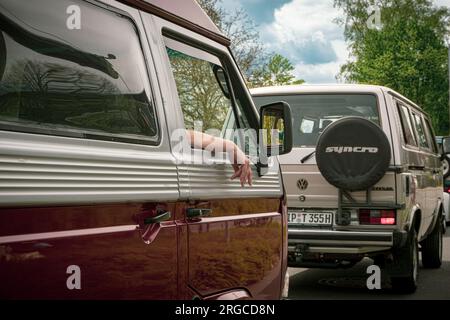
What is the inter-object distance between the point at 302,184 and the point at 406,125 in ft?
5.22

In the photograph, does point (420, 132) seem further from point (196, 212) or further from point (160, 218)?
point (160, 218)

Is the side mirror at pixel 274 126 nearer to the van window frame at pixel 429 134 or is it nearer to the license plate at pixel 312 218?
the license plate at pixel 312 218

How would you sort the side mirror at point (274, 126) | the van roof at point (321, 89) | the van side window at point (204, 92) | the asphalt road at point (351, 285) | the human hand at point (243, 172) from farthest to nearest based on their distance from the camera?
the van roof at point (321, 89) < the asphalt road at point (351, 285) < the side mirror at point (274, 126) < the human hand at point (243, 172) < the van side window at point (204, 92)

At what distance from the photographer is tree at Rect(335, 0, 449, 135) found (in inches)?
2307

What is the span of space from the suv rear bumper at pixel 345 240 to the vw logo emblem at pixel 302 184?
0.44 m

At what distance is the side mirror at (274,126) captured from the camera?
14.5 feet

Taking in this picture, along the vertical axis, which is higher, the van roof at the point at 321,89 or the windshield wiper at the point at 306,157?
the van roof at the point at 321,89

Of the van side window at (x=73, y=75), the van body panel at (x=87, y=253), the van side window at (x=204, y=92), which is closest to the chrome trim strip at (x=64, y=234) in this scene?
the van body panel at (x=87, y=253)

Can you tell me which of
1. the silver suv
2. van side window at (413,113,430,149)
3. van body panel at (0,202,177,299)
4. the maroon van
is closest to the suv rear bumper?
the silver suv

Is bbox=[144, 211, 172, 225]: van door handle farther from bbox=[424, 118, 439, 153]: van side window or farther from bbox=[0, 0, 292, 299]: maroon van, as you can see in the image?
bbox=[424, 118, 439, 153]: van side window

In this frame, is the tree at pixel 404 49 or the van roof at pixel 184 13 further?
the tree at pixel 404 49

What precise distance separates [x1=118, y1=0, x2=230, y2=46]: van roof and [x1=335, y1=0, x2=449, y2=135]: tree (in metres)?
55.6

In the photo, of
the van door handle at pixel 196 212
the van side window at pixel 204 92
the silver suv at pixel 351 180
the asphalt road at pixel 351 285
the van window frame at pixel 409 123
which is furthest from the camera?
the van window frame at pixel 409 123
